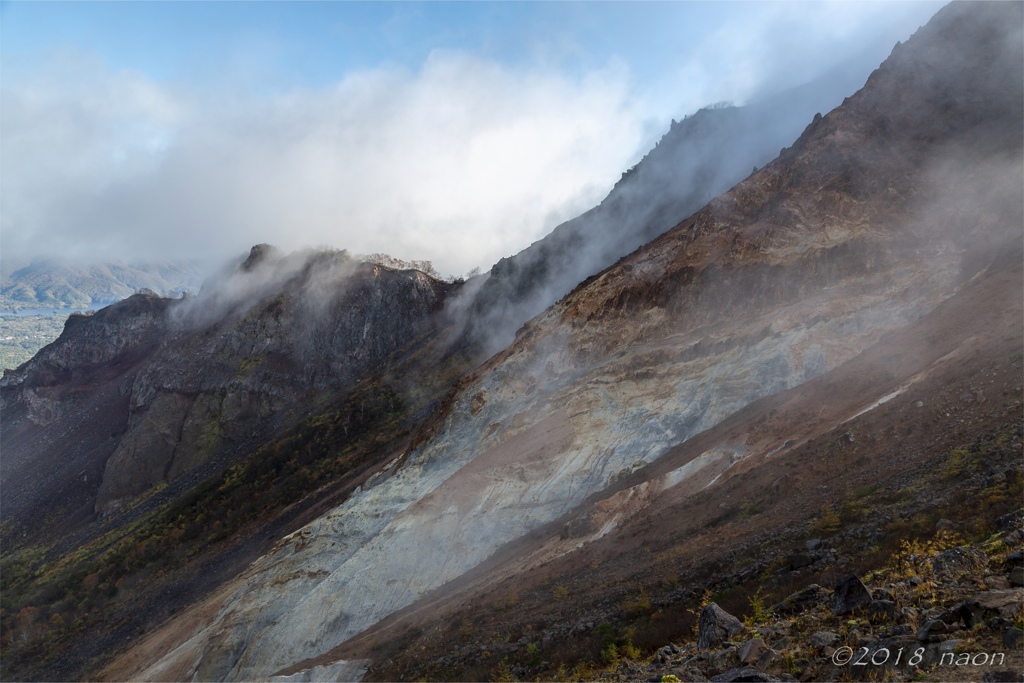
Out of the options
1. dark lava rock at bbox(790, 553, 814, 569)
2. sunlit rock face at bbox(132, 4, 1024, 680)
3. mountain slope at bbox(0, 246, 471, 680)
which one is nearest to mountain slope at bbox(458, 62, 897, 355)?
mountain slope at bbox(0, 246, 471, 680)

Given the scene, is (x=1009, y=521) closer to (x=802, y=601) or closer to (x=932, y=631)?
(x=802, y=601)

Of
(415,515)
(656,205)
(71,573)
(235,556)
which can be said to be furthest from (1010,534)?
(656,205)

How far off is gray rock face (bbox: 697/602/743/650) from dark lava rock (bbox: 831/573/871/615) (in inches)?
81.3

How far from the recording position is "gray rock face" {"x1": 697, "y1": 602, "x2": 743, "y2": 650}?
12250mm

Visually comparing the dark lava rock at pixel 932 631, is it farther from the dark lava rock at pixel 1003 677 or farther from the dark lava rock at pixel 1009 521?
the dark lava rock at pixel 1009 521

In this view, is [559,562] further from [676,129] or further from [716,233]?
[676,129]

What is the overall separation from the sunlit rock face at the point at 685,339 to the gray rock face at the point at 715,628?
1134 cm

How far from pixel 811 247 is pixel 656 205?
50.5 metres

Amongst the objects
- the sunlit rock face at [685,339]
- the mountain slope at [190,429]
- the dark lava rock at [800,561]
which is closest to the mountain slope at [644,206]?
the mountain slope at [190,429]

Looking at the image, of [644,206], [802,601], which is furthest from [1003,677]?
[644,206]

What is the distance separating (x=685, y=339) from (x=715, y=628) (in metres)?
21.8

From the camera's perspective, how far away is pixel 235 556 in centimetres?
4406

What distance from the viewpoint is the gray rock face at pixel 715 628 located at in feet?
40.2

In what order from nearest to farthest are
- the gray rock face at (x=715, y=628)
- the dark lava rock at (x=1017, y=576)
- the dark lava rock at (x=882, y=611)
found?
the dark lava rock at (x=1017, y=576), the dark lava rock at (x=882, y=611), the gray rock face at (x=715, y=628)
